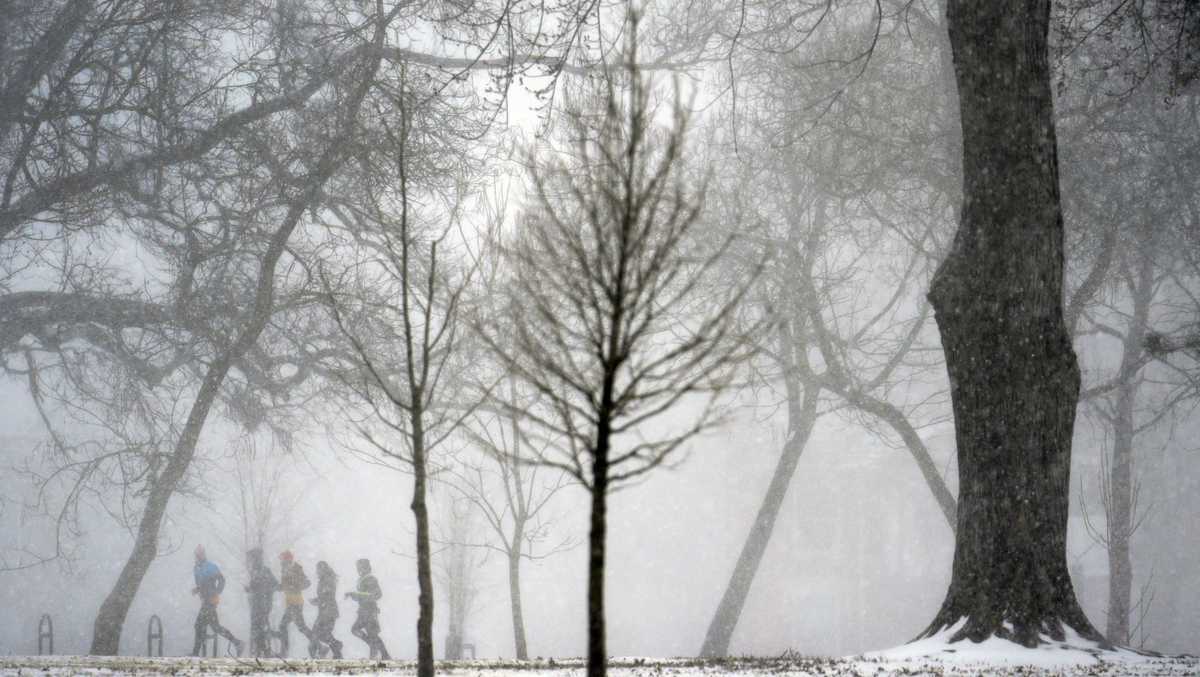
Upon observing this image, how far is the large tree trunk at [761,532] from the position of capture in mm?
16578

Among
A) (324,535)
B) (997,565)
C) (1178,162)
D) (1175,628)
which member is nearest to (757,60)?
(1178,162)

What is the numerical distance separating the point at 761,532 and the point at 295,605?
334 inches

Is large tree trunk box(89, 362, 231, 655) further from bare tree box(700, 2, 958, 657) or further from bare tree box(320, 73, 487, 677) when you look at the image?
bare tree box(700, 2, 958, 657)

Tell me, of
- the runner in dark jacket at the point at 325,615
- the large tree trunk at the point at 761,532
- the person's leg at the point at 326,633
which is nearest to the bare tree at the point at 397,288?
the runner in dark jacket at the point at 325,615

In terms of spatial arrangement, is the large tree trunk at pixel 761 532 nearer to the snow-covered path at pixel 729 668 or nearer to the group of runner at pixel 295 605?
the group of runner at pixel 295 605

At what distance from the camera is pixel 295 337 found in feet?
50.2

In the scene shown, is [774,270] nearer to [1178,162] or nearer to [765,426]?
[1178,162]

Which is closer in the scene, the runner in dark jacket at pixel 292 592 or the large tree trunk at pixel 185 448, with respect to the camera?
the large tree trunk at pixel 185 448

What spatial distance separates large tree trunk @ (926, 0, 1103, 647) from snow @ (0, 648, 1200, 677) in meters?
0.41

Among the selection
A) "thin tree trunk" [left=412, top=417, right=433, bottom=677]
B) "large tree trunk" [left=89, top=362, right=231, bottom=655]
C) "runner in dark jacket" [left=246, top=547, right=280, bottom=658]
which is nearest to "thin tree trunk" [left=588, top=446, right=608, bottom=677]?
"thin tree trunk" [left=412, top=417, right=433, bottom=677]

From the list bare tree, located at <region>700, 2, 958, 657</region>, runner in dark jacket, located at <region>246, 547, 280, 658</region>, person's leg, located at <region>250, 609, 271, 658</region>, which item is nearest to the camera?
bare tree, located at <region>700, 2, 958, 657</region>

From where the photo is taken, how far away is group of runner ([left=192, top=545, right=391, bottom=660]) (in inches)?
655

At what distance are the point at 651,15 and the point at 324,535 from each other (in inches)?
1758

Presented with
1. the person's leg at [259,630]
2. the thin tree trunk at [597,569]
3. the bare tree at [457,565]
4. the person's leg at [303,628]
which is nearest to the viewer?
the thin tree trunk at [597,569]
